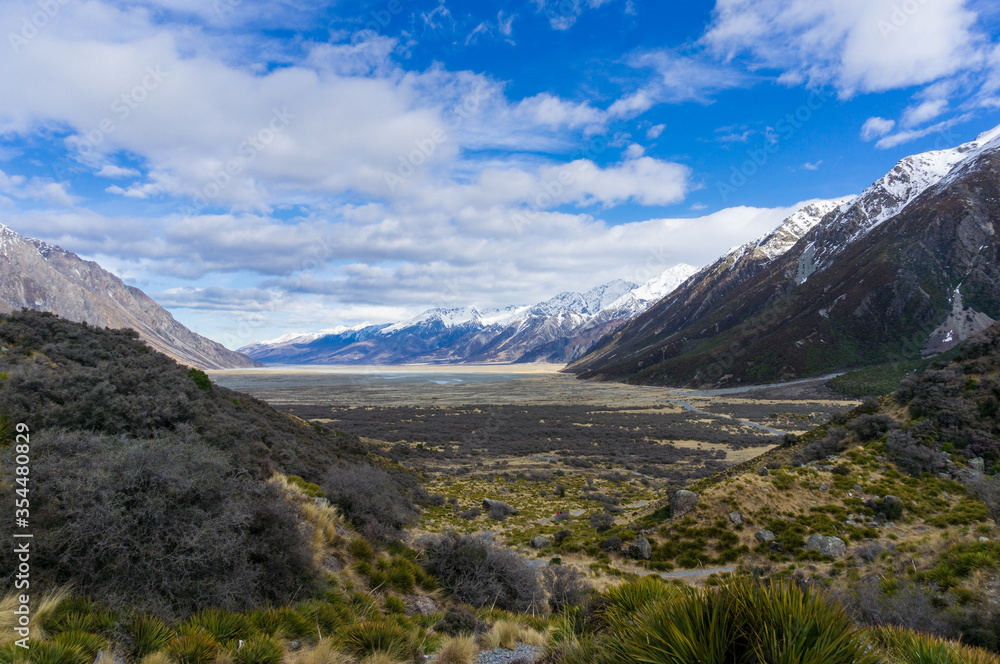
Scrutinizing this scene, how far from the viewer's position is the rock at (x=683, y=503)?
1416 cm

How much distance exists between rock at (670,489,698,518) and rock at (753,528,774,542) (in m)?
1.95

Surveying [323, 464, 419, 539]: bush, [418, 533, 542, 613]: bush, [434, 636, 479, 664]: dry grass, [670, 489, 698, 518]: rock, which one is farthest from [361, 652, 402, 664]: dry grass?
[670, 489, 698, 518]: rock

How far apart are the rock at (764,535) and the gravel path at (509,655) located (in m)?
9.80

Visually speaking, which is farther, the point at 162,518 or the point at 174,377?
the point at 174,377

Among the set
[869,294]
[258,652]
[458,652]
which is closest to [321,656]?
[258,652]

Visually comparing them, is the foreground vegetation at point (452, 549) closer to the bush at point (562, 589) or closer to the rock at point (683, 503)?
the bush at point (562, 589)

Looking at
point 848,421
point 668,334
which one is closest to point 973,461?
point 848,421

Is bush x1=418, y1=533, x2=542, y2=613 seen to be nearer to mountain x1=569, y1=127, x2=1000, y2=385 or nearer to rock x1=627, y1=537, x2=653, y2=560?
rock x1=627, y1=537, x2=653, y2=560

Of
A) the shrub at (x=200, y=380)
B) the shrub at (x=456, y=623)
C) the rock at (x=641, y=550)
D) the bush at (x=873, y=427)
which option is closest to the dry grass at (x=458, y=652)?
the shrub at (x=456, y=623)

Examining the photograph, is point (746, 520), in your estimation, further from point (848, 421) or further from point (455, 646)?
point (455, 646)

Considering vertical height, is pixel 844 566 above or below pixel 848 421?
below

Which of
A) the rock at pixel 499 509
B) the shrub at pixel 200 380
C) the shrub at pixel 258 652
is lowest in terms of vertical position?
the rock at pixel 499 509

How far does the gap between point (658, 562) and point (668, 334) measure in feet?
565

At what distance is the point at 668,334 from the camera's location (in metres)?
172
